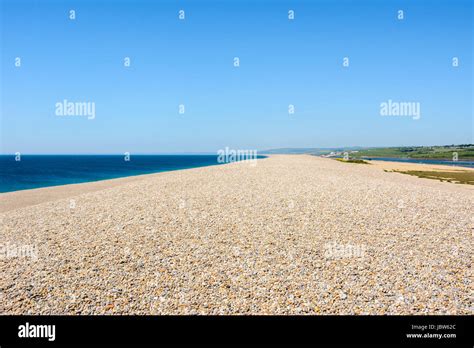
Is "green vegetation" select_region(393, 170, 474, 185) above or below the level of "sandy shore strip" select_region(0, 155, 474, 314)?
above

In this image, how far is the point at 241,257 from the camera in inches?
389

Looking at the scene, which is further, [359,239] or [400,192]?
[400,192]

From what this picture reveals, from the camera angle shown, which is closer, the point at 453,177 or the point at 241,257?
the point at 241,257

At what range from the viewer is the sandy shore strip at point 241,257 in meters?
7.36

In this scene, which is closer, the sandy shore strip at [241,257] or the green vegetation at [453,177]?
the sandy shore strip at [241,257]

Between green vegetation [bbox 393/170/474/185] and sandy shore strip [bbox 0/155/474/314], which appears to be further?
green vegetation [bbox 393/170/474/185]

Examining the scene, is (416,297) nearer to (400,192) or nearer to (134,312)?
(134,312)

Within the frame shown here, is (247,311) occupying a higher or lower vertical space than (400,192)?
lower

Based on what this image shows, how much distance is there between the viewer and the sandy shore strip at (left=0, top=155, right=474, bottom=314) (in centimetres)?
736

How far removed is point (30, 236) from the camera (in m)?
12.8

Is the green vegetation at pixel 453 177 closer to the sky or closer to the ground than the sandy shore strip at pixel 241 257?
closer to the sky

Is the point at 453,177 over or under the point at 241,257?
over

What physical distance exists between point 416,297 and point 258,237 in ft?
19.1
